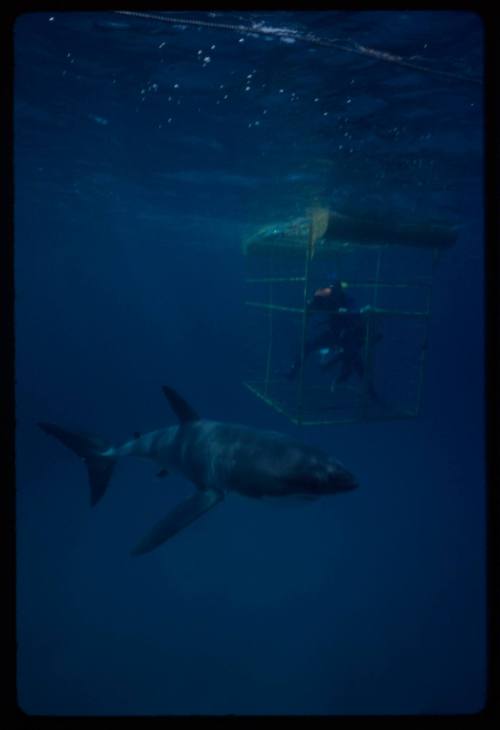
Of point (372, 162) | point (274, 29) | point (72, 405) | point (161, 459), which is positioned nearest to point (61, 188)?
point (72, 405)

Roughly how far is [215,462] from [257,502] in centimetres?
88

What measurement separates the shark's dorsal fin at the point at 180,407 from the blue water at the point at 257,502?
85.7 inches

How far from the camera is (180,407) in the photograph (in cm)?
862

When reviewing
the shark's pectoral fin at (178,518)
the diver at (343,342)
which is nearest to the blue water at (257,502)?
the shark's pectoral fin at (178,518)

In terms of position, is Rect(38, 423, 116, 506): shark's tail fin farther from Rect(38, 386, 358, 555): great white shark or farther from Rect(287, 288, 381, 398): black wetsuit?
Rect(287, 288, 381, 398): black wetsuit

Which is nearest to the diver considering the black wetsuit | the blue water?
the black wetsuit

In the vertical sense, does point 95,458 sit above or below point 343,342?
below

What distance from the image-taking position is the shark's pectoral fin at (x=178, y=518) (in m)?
6.34

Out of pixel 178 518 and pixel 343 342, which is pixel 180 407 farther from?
pixel 343 342

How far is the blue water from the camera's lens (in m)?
10.7

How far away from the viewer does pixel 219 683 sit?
11.7 meters

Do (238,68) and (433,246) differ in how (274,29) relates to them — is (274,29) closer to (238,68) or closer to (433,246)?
(238,68)

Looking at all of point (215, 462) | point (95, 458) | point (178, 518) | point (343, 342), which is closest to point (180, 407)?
point (215, 462)

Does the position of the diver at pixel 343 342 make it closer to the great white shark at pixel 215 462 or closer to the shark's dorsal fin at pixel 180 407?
the shark's dorsal fin at pixel 180 407
